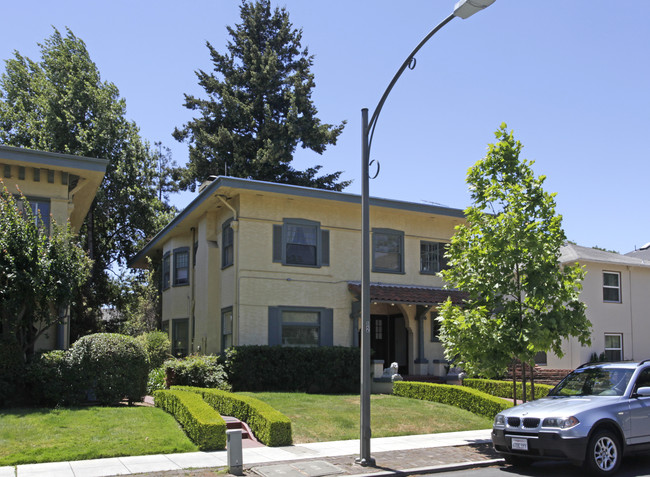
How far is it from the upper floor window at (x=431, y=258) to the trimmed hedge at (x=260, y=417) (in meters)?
10.9

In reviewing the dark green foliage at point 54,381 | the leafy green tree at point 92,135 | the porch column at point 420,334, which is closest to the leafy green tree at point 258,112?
the leafy green tree at point 92,135

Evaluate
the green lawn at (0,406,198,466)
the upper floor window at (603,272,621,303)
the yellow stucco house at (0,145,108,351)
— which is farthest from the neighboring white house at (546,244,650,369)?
the yellow stucco house at (0,145,108,351)

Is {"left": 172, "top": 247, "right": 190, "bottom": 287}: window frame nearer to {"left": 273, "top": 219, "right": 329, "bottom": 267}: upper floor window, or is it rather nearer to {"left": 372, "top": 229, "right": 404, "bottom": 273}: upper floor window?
{"left": 273, "top": 219, "right": 329, "bottom": 267}: upper floor window

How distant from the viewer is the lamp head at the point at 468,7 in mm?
8984

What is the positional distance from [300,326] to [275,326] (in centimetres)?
92

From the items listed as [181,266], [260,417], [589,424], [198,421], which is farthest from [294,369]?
[589,424]

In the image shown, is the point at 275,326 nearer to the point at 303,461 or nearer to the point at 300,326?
the point at 300,326

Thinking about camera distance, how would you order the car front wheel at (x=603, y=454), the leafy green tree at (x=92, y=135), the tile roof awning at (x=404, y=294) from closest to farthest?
the car front wheel at (x=603, y=454) < the tile roof awning at (x=404, y=294) < the leafy green tree at (x=92, y=135)

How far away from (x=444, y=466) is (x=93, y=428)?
633 centimetres

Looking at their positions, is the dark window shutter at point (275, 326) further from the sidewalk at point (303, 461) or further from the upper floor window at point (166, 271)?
the upper floor window at point (166, 271)

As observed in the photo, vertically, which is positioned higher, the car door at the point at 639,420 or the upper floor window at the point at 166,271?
the upper floor window at the point at 166,271

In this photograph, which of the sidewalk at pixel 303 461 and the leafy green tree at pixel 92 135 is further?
the leafy green tree at pixel 92 135

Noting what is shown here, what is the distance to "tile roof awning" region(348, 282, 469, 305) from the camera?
20300mm

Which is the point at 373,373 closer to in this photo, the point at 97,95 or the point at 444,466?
the point at 444,466
